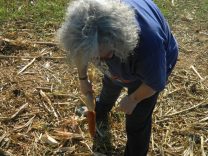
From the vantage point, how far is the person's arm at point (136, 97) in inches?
98.4

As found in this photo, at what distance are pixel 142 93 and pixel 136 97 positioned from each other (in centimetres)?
8

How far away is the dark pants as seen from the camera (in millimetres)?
2793

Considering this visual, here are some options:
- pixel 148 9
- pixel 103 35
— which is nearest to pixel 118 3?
pixel 103 35

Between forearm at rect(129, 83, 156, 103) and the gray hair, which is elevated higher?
Result: the gray hair

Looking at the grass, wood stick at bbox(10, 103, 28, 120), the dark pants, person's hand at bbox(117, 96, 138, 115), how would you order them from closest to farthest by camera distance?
person's hand at bbox(117, 96, 138, 115) → the dark pants → wood stick at bbox(10, 103, 28, 120) → the grass

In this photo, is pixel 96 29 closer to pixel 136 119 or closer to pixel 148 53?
pixel 148 53

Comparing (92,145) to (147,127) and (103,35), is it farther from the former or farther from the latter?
(103,35)

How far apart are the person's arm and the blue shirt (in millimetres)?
80

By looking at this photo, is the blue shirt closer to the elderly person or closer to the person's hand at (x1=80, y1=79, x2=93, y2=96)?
the elderly person

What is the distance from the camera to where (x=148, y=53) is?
2.24 meters

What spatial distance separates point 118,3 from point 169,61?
80 centimetres

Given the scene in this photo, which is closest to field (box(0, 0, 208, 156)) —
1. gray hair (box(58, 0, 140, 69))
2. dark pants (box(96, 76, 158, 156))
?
dark pants (box(96, 76, 158, 156))

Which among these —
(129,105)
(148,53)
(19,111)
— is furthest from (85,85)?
(19,111)

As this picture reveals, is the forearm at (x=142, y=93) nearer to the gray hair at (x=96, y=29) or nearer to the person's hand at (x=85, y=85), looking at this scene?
the person's hand at (x=85, y=85)
